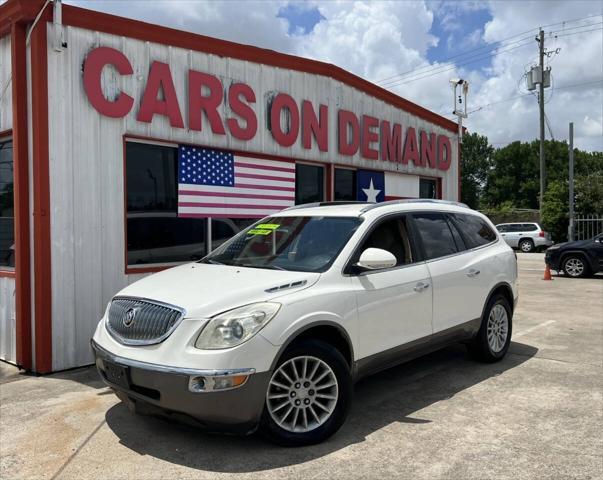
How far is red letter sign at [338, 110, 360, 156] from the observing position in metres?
9.93

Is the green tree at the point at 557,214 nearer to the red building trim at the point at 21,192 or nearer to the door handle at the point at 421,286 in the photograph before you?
the door handle at the point at 421,286

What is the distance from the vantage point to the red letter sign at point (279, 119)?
861 centimetres

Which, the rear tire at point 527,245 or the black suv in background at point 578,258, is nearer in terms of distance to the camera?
the black suv in background at point 578,258

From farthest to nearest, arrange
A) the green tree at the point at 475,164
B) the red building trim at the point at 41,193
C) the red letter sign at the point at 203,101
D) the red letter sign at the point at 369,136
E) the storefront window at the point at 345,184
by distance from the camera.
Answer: the green tree at the point at 475,164 → the red letter sign at the point at 369,136 → the storefront window at the point at 345,184 → the red letter sign at the point at 203,101 → the red building trim at the point at 41,193

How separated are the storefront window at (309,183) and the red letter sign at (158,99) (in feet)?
8.59

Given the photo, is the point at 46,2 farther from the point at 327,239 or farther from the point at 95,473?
the point at 95,473

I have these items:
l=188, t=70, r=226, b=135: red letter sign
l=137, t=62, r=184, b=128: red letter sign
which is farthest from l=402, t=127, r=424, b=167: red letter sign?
l=137, t=62, r=184, b=128: red letter sign

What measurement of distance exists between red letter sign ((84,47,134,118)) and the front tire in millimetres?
4115

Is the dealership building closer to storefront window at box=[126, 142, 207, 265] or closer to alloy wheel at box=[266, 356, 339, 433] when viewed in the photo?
storefront window at box=[126, 142, 207, 265]

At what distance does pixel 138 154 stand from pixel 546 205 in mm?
28420

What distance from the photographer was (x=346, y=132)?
10039mm

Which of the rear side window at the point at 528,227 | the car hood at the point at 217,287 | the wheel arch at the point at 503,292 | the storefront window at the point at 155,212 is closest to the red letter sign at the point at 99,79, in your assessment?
the storefront window at the point at 155,212

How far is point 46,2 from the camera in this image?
231 inches

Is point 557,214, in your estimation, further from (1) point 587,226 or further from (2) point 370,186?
(2) point 370,186
